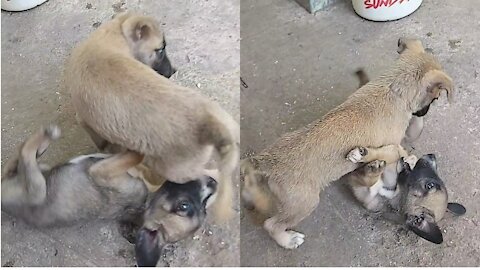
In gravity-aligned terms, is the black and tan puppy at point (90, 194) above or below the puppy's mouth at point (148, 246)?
above

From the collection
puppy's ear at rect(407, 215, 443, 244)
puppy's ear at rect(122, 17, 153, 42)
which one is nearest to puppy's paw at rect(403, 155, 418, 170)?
puppy's ear at rect(407, 215, 443, 244)

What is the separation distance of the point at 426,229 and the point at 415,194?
146mm

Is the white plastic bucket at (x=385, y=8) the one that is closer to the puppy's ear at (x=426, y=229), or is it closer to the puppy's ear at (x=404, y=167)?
the puppy's ear at (x=404, y=167)

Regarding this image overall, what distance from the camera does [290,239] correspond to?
2.22 metres

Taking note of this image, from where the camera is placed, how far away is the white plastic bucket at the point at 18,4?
2947 mm

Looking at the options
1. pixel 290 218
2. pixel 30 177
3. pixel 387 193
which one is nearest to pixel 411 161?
pixel 387 193

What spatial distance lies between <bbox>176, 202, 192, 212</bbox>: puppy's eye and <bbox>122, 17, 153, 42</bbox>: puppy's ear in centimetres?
56

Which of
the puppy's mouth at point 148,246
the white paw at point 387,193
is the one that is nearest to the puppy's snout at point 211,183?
the puppy's mouth at point 148,246

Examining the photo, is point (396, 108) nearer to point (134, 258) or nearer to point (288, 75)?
point (288, 75)

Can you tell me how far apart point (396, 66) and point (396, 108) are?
15 cm

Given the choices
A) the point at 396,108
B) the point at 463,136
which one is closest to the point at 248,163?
the point at 396,108

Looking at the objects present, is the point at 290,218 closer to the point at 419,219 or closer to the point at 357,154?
the point at 357,154

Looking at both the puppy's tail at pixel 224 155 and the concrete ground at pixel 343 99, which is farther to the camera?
the concrete ground at pixel 343 99

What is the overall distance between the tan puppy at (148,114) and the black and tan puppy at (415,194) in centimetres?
46
